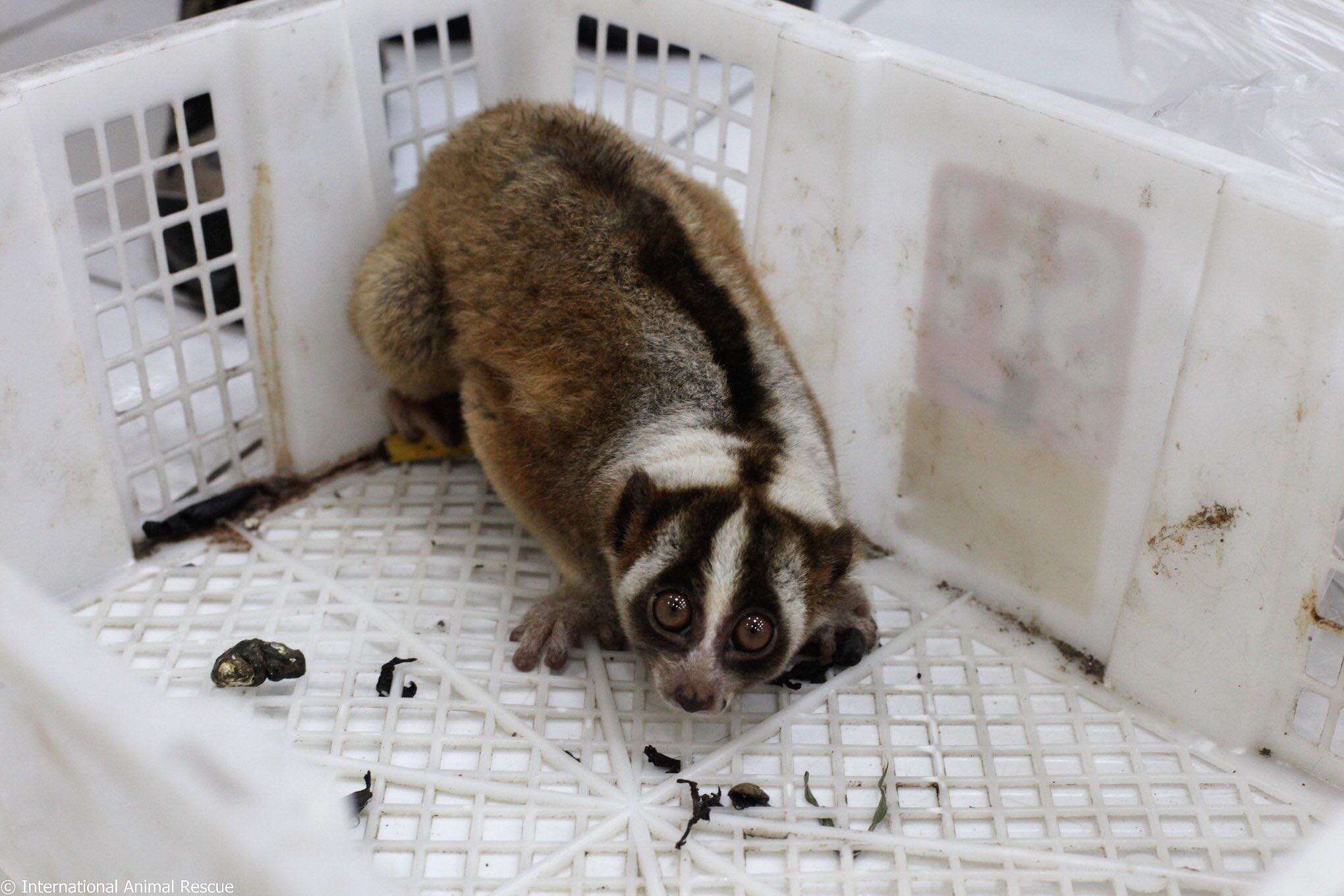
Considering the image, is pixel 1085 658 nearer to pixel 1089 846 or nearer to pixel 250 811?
pixel 1089 846

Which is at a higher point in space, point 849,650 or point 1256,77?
point 1256,77

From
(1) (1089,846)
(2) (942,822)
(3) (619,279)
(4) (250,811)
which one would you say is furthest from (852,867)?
(4) (250,811)

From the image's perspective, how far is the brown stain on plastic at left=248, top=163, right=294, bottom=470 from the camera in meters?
3.00

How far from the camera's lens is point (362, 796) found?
244cm

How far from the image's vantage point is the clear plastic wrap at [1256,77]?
2.69 metres

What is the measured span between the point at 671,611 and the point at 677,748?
35 cm

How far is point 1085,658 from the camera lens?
2848 mm

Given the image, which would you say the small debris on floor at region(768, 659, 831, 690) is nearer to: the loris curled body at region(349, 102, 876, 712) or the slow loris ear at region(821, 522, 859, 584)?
the loris curled body at region(349, 102, 876, 712)

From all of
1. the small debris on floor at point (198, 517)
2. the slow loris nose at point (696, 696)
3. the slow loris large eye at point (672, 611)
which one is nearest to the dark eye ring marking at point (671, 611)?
the slow loris large eye at point (672, 611)

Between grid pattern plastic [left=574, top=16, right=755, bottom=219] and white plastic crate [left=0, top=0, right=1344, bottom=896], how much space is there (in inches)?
1.2

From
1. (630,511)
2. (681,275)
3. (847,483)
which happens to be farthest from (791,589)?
(847,483)

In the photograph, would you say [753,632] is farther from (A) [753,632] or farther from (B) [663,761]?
(B) [663,761]
